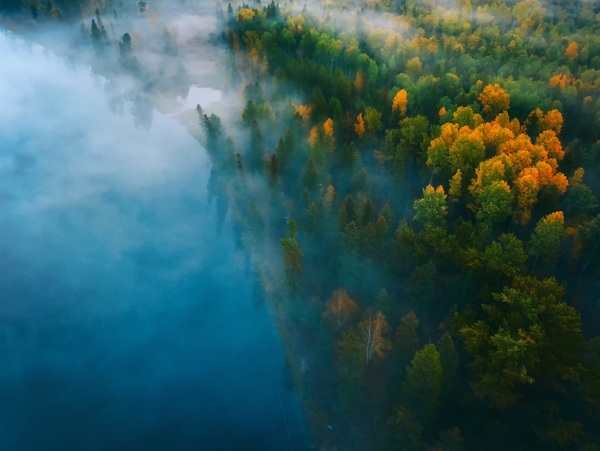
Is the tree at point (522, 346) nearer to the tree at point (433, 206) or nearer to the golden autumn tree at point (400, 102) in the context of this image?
the tree at point (433, 206)

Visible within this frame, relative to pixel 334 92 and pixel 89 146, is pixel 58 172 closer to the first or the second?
pixel 89 146

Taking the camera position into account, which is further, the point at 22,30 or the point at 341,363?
the point at 22,30

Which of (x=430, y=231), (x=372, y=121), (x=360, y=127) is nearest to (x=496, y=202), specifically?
(x=430, y=231)

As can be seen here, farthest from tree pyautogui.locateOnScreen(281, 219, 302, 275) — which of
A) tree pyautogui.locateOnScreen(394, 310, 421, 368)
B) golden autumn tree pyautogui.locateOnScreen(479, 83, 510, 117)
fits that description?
golden autumn tree pyautogui.locateOnScreen(479, 83, 510, 117)

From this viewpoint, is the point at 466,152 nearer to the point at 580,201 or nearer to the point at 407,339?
the point at 580,201

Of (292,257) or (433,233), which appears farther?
(292,257)

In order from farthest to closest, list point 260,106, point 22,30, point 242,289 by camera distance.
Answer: point 22,30, point 260,106, point 242,289

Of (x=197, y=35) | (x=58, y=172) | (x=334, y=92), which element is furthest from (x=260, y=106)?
(x=197, y=35)

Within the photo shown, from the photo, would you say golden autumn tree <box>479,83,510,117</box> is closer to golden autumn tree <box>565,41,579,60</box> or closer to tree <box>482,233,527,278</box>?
golden autumn tree <box>565,41,579,60</box>
